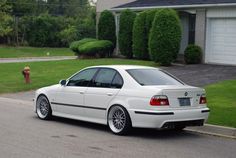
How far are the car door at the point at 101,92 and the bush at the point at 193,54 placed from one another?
49.1 feet

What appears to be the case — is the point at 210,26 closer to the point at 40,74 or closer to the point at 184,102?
the point at 40,74

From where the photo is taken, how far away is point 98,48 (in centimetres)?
3172

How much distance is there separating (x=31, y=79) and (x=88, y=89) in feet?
39.0

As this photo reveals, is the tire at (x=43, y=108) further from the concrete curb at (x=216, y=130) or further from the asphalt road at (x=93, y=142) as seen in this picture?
the concrete curb at (x=216, y=130)

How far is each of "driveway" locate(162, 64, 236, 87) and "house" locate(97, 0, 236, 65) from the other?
1013mm

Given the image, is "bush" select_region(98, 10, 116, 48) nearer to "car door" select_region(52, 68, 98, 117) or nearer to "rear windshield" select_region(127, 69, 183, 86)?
"car door" select_region(52, 68, 98, 117)

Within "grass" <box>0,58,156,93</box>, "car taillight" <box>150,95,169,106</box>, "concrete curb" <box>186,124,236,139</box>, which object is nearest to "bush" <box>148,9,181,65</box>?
"grass" <box>0,58,156,93</box>

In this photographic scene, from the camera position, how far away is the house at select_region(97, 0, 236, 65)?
2514 cm

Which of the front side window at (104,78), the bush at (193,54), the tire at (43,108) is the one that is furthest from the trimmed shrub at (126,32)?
the front side window at (104,78)

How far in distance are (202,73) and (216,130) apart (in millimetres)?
11604

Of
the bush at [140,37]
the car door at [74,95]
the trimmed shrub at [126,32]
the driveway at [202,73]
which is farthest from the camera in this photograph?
the trimmed shrub at [126,32]

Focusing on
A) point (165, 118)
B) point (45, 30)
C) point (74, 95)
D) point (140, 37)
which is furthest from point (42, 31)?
point (165, 118)

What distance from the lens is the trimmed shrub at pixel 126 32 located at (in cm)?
2983

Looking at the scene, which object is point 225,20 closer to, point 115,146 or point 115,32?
point 115,32
